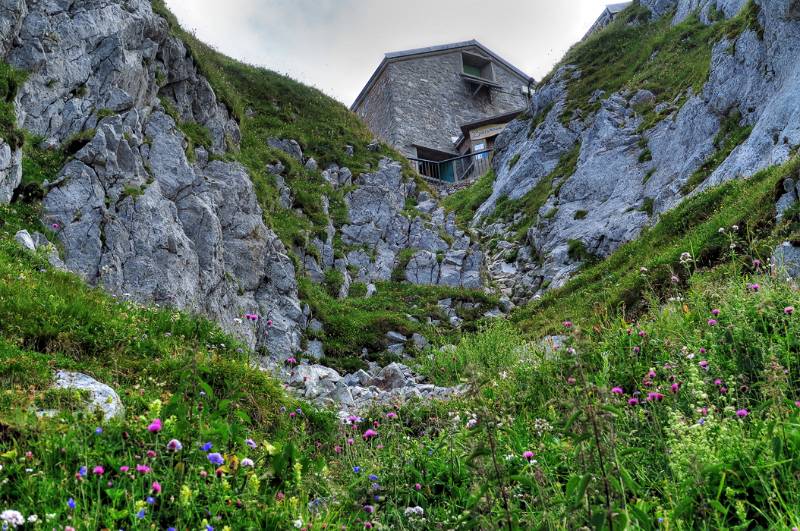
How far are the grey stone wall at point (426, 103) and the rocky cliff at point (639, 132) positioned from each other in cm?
1341

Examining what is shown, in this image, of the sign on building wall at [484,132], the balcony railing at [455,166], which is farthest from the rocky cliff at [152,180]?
the sign on building wall at [484,132]

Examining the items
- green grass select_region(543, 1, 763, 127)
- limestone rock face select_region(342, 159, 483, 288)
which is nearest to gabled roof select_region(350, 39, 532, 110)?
green grass select_region(543, 1, 763, 127)

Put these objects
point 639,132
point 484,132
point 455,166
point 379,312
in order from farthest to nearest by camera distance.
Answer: point 484,132
point 455,166
point 639,132
point 379,312

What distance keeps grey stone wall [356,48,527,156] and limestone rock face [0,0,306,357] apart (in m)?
32.1

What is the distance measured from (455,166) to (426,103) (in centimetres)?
820

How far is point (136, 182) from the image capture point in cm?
1406

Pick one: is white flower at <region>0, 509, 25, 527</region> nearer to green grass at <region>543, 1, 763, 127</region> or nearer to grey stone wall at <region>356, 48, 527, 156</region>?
green grass at <region>543, 1, 763, 127</region>

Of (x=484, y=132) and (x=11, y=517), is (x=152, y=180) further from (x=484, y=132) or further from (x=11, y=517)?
(x=484, y=132)

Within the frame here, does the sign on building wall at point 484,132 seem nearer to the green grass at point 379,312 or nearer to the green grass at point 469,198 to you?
the green grass at point 469,198

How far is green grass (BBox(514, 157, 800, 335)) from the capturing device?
11.6 meters

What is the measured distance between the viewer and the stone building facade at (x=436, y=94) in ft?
165

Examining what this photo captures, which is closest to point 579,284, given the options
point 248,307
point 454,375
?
point 454,375

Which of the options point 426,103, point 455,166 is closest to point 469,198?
point 455,166

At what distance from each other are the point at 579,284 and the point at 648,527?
15.2 metres
